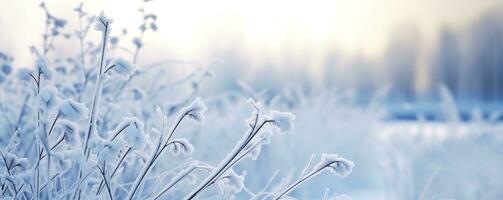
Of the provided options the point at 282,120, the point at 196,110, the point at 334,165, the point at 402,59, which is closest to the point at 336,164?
the point at 334,165

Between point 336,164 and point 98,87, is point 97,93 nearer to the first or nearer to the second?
point 98,87

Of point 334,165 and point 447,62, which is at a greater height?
point 447,62

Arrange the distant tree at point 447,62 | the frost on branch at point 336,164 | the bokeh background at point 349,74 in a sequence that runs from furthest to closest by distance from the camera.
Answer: the distant tree at point 447,62
the bokeh background at point 349,74
the frost on branch at point 336,164

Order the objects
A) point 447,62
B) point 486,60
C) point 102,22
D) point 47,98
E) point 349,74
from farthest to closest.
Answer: point 447,62
point 486,60
point 349,74
point 102,22
point 47,98

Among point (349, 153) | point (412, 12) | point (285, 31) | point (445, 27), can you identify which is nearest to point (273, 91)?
point (285, 31)

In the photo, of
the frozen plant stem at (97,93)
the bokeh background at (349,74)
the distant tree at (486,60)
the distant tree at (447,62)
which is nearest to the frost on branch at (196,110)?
the frozen plant stem at (97,93)

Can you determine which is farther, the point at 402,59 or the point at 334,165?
the point at 402,59

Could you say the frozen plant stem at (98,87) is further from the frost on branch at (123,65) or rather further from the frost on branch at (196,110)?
the frost on branch at (196,110)

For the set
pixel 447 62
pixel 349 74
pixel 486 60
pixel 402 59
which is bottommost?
pixel 486 60

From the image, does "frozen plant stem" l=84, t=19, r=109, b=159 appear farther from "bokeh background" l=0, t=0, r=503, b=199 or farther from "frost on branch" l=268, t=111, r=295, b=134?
"frost on branch" l=268, t=111, r=295, b=134

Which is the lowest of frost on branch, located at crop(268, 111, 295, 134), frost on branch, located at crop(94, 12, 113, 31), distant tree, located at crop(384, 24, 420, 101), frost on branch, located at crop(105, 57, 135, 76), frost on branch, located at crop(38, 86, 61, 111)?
frost on branch, located at crop(268, 111, 295, 134)

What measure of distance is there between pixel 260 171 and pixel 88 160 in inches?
81.6

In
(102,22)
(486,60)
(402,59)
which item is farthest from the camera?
(402,59)

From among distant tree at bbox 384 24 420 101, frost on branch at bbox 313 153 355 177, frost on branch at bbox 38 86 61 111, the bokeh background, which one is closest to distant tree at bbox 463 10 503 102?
the bokeh background
